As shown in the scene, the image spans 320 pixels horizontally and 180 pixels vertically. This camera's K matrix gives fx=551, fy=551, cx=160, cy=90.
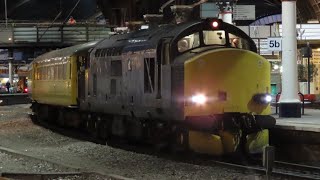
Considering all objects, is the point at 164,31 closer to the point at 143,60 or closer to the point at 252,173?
the point at 143,60

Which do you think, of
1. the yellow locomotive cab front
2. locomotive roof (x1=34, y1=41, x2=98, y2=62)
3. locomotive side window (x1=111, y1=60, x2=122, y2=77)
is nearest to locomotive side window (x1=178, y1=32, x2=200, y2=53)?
the yellow locomotive cab front

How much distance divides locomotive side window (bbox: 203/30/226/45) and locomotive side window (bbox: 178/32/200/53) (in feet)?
0.76

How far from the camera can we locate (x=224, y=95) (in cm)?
1306

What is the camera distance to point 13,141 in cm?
1922

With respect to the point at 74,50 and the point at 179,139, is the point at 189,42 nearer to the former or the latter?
the point at 179,139

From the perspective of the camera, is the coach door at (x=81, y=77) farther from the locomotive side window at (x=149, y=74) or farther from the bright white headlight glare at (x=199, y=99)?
the bright white headlight glare at (x=199, y=99)

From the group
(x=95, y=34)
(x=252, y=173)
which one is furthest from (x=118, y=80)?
(x=95, y=34)

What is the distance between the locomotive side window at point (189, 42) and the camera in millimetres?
13305

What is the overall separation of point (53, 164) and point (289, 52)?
10345 millimetres

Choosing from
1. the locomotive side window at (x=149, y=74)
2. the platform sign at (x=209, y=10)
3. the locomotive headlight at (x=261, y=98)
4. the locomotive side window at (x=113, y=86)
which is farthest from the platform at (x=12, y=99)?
the locomotive headlight at (x=261, y=98)

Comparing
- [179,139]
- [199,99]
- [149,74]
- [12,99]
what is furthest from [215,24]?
[12,99]

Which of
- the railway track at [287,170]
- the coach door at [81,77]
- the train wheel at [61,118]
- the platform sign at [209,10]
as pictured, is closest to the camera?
the railway track at [287,170]

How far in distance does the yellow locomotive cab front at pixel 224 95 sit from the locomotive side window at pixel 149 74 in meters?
1.54

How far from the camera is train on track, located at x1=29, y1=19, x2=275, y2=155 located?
12.8 meters
